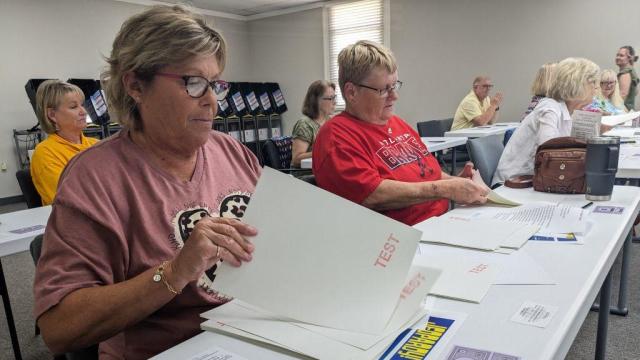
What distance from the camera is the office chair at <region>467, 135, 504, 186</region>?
2355 mm

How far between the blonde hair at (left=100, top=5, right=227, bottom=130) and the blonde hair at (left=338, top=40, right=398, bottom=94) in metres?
0.79

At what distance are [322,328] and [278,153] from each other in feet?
10.2

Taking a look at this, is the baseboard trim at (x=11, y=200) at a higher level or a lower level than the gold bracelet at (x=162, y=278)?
lower

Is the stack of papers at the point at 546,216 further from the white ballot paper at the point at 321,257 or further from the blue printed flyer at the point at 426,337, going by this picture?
the white ballot paper at the point at 321,257

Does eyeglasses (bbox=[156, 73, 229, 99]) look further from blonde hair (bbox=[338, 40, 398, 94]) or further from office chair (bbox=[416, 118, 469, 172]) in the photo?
office chair (bbox=[416, 118, 469, 172])

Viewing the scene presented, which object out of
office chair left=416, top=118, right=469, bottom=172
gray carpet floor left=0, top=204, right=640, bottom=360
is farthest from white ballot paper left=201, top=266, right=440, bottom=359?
office chair left=416, top=118, right=469, bottom=172

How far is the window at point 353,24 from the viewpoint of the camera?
25.1 feet

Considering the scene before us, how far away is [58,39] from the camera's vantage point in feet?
20.2

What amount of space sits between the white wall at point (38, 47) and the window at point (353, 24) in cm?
266

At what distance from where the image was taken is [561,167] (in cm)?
172

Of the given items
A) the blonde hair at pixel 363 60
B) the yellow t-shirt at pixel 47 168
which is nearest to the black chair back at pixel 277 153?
the yellow t-shirt at pixel 47 168

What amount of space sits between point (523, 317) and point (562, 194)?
112 cm

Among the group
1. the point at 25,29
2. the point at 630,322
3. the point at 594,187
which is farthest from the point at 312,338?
the point at 25,29

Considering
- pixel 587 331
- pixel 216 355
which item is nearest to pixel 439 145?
pixel 587 331
